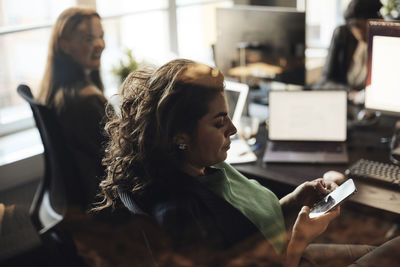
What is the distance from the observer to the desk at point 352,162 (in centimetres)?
138

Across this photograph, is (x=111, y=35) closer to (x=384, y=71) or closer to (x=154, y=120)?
(x=384, y=71)

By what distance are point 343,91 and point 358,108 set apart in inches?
15.0

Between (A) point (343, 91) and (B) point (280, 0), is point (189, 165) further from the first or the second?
(B) point (280, 0)

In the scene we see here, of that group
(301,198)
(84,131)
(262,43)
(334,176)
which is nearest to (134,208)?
(301,198)

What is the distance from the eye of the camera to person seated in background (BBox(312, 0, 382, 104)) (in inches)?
86.0

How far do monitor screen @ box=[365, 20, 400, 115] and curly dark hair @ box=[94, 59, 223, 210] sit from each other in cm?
87

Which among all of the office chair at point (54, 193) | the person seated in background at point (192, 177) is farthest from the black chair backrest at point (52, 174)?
the person seated in background at point (192, 177)

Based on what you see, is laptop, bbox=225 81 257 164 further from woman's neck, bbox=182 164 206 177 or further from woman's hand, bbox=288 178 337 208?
woman's neck, bbox=182 164 206 177

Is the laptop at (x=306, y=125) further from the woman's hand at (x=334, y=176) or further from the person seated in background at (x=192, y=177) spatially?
the person seated in background at (x=192, y=177)

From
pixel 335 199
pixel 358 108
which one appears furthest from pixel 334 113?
pixel 335 199

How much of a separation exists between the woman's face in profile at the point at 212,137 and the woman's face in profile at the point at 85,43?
102 cm

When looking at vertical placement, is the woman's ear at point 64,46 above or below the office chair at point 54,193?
above

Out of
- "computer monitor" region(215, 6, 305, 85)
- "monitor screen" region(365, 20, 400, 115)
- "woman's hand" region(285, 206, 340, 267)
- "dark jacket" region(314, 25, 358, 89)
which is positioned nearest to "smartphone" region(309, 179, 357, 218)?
"woman's hand" region(285, 206, 340, 267)

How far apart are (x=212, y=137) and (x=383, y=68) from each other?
35.9 inches
